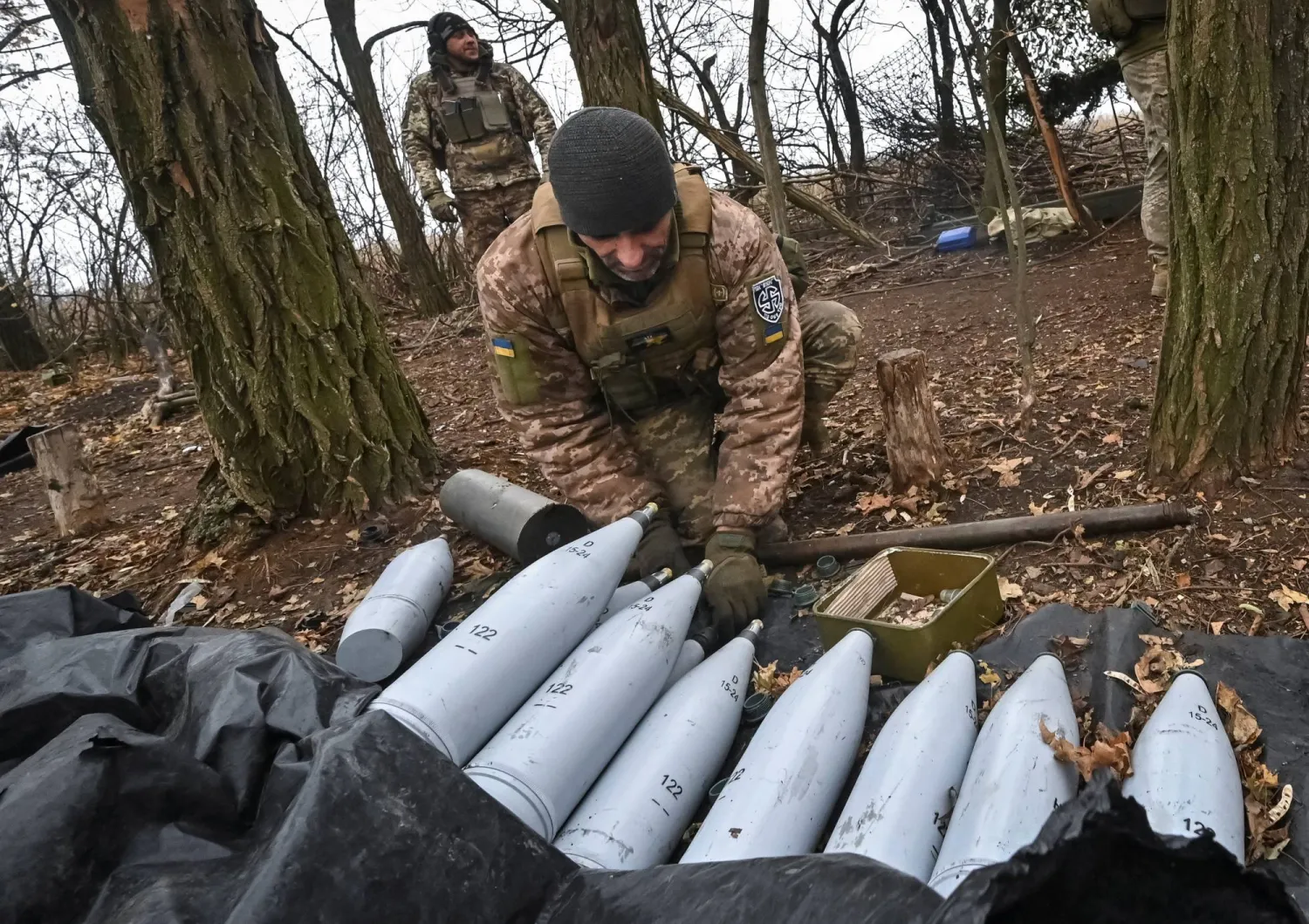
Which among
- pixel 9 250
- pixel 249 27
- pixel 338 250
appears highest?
pixel 9 250

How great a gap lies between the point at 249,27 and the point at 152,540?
253 cm

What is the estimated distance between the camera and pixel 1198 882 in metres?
1.17

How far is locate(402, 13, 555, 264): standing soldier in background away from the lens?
766 cm

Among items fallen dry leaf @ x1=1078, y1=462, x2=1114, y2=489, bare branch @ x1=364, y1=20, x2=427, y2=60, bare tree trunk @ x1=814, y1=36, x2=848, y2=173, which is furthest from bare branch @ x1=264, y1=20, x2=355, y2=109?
fallen dry leaf @ x1=1078, y1=462, x2=1114, y2=489

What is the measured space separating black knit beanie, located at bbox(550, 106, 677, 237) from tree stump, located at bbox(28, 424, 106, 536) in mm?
3677

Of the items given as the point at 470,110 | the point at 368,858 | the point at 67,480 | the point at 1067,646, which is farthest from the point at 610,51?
the point at 368,858

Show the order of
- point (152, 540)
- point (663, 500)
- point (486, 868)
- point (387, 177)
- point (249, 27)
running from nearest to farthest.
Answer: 1. point (486, 868)
2. point (663, 500)
3. point (249, 27)
4. point (152, 540)
5. point (387, 177)

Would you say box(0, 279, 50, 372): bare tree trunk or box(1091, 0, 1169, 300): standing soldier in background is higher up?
box(0, 279, 50, 372): bare tree trunk

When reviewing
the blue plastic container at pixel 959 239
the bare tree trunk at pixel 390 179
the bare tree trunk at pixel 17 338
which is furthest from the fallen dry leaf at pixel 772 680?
the bare tree trunk at pixel 17 338

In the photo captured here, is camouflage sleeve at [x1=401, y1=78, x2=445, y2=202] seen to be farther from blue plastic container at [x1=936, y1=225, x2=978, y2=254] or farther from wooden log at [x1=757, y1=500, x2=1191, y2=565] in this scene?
wooden log at [x1=757, y1=500, x2=1191, y2=565]

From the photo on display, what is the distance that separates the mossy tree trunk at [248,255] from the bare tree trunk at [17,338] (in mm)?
9950

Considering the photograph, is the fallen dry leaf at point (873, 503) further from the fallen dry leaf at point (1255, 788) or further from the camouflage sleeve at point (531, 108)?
the camouflage sleeve at point (531, 108)

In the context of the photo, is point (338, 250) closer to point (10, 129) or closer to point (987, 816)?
point (987, 816)

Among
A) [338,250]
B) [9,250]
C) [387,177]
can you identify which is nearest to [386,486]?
[338,250]
